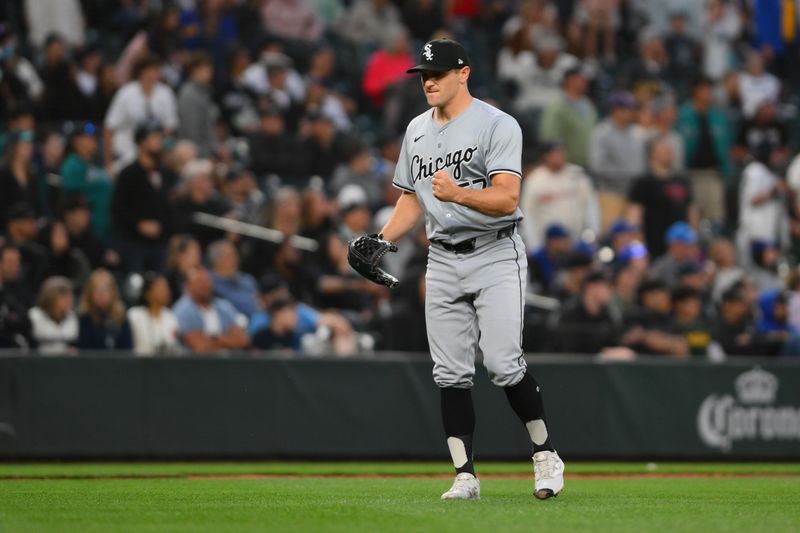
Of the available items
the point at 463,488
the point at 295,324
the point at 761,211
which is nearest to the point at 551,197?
the point at 761,211

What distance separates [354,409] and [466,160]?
5.54m

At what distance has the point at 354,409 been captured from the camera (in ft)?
40.8

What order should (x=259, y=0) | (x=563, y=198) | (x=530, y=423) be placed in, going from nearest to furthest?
(x=530, y=423)
(x=563, y=198)
(x=259, y=0)

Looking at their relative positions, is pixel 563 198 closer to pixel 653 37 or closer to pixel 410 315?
pixel 410 315

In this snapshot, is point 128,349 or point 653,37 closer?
point 128,349

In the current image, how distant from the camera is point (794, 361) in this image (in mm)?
13781

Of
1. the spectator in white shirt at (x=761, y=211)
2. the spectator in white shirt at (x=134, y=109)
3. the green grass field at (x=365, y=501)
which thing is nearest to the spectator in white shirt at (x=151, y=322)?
→ the green grass field at (x=365, y=501)

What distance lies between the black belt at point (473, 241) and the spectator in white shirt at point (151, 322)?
532 centimetres

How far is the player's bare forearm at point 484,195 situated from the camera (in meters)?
6.89

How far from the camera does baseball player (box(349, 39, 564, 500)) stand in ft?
23.4

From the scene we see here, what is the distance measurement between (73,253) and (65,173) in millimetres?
1027

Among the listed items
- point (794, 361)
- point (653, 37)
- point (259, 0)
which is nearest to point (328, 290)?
point (794, 361)

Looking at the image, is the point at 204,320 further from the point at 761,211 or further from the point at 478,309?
the point at 761,211

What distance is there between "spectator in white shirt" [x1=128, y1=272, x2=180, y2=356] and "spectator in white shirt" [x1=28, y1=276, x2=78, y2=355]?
20.6 inches
